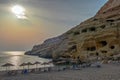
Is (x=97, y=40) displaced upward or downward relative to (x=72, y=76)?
upward

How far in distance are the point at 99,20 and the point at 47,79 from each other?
55861mm

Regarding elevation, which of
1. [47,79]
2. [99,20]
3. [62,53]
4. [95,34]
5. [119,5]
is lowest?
[47,79]

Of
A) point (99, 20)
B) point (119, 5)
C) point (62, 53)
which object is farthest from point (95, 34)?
point (119, 5)

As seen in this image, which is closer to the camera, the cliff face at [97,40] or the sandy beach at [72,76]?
the sandy beach at [72,76]

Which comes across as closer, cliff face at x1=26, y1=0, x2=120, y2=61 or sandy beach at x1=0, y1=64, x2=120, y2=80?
sandy beach at x1=0, y1=64, x2=120, y2=80

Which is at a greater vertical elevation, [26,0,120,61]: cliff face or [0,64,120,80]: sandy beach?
[26,0,120,61]: cliff face

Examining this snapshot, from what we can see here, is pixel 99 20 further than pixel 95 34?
Yes

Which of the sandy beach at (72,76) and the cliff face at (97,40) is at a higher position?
the cliff face at (97,40)

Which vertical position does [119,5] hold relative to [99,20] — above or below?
above

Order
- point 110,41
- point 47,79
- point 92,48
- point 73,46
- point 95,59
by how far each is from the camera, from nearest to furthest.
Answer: point 47,79 → point 95,59 → point 110,41 → point 92,48 → point 73,46

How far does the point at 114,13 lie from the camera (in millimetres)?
81688

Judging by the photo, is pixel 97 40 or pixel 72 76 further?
pixel 97 40

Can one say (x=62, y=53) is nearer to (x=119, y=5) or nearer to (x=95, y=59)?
(x=95, y=59)

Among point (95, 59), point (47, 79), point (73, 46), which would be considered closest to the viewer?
point (47, 79)
